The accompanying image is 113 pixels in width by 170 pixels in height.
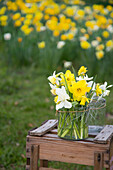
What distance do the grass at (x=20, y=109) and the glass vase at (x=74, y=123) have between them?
0.41 m

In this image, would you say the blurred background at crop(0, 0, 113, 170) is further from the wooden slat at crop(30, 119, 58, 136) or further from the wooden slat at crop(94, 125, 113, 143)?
the wooden slat at crop(94, 125, 113, 143)

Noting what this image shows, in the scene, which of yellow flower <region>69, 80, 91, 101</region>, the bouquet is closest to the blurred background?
the bouquet

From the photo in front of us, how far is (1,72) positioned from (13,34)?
34.9 inches

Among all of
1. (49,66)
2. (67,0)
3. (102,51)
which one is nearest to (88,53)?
(102,51)

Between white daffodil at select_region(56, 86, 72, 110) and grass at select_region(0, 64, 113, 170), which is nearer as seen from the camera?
white daffodil at select_region(56, 86, 72, 110)

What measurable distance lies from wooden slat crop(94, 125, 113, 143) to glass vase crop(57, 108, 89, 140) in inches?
3.7

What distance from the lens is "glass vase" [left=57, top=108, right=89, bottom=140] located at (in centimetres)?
166

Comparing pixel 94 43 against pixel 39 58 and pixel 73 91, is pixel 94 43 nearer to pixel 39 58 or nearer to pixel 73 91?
pixel 39 58

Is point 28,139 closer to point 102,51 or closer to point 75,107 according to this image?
point 75,107

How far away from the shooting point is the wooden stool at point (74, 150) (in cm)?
160

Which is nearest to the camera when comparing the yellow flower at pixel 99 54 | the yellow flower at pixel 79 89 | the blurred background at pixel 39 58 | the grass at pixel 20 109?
the yellow flower at pixel 79 89

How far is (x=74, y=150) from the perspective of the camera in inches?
65.1

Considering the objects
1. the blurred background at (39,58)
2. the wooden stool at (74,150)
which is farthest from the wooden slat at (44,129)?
the blurred background at (39,58)

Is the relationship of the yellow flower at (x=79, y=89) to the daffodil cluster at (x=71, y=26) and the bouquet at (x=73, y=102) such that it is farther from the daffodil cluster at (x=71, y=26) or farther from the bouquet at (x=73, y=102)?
the daffodil cluster at (x=71, y=26)
